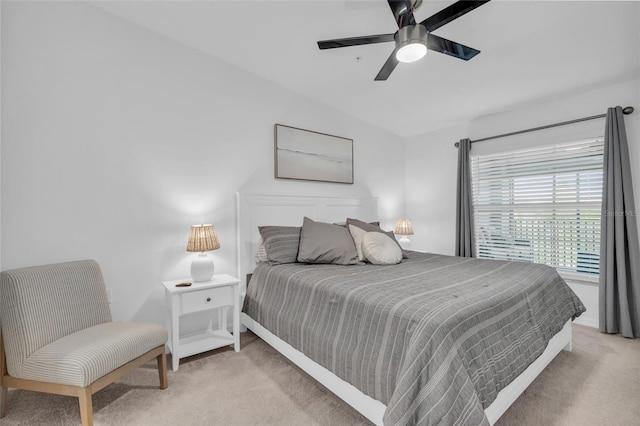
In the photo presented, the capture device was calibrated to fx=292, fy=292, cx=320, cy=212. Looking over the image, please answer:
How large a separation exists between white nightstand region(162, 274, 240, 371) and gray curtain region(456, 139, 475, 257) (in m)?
2.95

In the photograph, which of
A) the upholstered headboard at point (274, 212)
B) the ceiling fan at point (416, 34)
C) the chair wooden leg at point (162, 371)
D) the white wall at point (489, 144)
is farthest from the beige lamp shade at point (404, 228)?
the chair wooden leg at point (162, 371)

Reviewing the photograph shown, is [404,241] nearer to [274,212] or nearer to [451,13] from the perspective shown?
[274,212]

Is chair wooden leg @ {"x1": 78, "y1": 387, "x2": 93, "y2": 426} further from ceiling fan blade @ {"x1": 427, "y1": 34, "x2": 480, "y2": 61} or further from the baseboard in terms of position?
the baseboard

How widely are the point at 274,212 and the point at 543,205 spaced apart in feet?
10.1

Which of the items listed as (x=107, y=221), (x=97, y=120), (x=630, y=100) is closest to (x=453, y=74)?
(x=630, y=100)

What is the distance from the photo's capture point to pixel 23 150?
6.32ft

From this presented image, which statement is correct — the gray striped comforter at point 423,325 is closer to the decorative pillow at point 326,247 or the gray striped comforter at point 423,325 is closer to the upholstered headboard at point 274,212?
the decorative pillow at point 326,247

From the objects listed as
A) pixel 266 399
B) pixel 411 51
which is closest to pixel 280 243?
pixel 266 399

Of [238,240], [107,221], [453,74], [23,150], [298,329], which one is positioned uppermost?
[453,74]

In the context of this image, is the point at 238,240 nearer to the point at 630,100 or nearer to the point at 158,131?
the point at 158,131

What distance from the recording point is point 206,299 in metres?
2.26

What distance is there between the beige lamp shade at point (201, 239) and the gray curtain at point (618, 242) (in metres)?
3.66

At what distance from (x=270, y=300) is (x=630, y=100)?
3833 millimetres

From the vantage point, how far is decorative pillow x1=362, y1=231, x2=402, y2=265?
2572 millimetres
